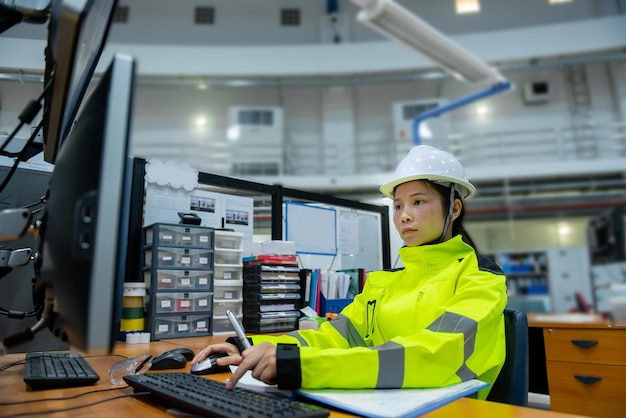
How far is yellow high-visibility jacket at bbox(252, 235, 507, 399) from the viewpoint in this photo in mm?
726

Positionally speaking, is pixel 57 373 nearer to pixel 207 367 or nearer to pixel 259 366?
pixel 207 367

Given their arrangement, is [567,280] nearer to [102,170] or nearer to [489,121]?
[489,121]

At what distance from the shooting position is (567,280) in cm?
621

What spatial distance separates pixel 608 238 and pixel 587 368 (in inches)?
65.4

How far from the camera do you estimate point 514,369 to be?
938mm

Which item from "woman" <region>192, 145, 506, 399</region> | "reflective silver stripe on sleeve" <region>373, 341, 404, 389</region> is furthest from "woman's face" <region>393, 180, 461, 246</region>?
"reflective silver stripe on sleeve" <region>373, 341, 404, 389</region>

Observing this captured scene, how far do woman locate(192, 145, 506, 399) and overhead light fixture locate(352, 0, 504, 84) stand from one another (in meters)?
1.83

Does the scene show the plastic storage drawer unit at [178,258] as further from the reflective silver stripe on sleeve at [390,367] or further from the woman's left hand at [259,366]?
the reflective silver stripe on sleeve at [390,367]

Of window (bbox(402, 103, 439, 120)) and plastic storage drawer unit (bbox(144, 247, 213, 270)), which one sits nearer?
plastic storage drawer unit (bbox(144, 247, 213, 270))

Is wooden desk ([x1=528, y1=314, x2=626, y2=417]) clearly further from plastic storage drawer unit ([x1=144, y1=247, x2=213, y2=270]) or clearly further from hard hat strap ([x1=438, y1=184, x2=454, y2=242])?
plastic storage drawer unit ([x1=144, y1=247, x2=213, y2=270])

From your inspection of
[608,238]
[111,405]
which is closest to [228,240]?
[111,405]

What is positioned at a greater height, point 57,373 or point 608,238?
point 608,238

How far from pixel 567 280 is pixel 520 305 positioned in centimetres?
207

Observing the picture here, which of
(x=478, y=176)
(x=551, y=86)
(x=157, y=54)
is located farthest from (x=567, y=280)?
(x=157, y=54)
